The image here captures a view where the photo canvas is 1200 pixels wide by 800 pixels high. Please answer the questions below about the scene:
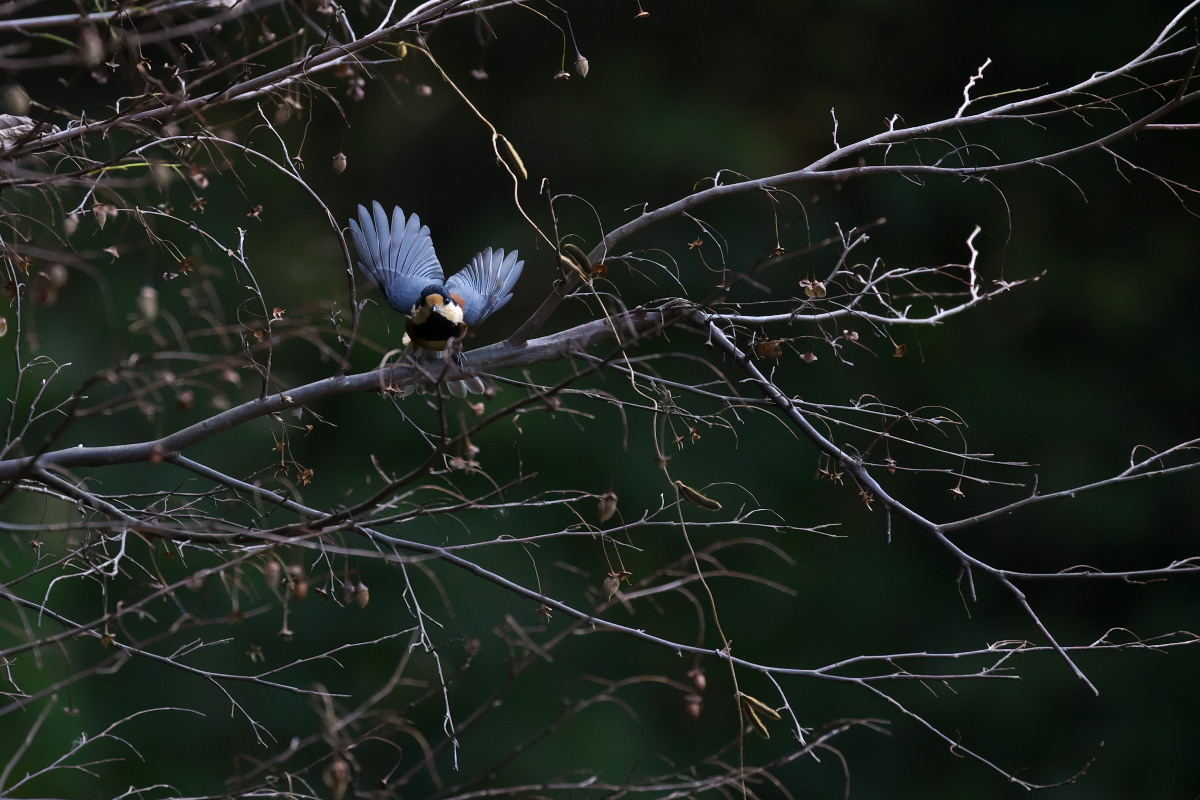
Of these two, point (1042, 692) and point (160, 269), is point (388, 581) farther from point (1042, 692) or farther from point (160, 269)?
point (1042, 692)

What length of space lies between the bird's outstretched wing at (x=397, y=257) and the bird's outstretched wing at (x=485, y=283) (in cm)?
5

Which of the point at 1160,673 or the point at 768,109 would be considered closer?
the point at 1160,673

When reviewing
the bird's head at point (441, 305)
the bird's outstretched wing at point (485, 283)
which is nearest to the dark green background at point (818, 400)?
the bird's outstretched wing at point (485, 283)

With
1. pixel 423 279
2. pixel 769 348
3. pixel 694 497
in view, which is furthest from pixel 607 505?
→ pixel 423 279

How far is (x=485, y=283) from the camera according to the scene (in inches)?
82.1

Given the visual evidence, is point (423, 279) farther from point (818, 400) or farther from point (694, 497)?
point (818, 400)

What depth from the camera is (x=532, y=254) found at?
4.71 m

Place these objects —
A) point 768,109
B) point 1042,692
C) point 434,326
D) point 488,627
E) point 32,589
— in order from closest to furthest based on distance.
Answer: point 434,326
point 32,589
point 488,627
point 1042,692
point 768,109

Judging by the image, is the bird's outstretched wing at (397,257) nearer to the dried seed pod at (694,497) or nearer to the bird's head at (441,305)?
the bird's head at (441,305)

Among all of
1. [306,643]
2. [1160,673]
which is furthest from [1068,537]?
[306,643]

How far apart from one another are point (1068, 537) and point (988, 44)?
2.03 meters

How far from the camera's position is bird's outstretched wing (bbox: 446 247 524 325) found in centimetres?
200

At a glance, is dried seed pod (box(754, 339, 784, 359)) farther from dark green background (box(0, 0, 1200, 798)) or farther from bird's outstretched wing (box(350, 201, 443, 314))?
dark green background (box(0, 0, 1200, 798))

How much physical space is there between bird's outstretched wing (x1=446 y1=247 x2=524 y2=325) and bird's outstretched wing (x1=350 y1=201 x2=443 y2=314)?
0.05 meters
